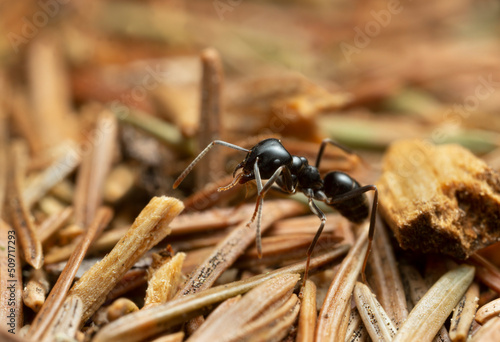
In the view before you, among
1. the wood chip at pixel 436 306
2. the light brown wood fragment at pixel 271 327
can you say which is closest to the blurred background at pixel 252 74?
the wood chip at pixel 436 306

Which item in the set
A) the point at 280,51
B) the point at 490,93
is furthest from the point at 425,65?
the point at 280,51

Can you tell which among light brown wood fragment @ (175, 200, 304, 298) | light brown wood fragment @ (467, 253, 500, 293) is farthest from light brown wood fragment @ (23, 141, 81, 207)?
light brown wood fragment @ (467, 253, 500, 293)

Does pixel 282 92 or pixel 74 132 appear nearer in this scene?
pixel 282 92

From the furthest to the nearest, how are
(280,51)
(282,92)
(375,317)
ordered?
1. (280,51)
2. (282,92)
3. (375,317)

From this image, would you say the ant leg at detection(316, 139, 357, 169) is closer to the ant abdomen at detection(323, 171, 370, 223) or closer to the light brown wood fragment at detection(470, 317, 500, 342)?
the ant abdomen at detection(323, 171, 370, 223)

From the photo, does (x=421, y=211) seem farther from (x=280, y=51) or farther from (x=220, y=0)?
(x=220, y=0)

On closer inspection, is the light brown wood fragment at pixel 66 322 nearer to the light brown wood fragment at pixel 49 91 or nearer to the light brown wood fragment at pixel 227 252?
the light brown wood fragment at pixel 227 252
